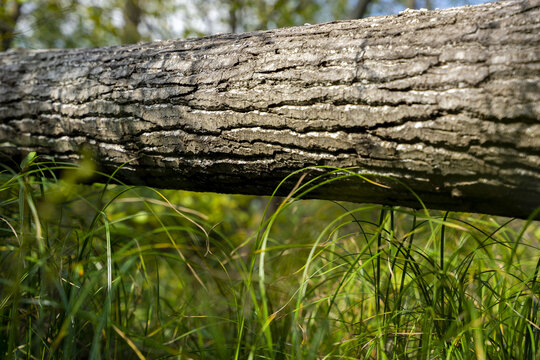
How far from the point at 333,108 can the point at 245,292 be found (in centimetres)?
59

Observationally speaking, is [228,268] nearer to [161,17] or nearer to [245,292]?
[245,292]

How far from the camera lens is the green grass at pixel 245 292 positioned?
992 mm

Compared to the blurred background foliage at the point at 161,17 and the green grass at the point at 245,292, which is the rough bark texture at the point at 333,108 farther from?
the blurred background foliage at the point at 161,17

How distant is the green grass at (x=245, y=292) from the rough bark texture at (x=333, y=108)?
0.41ft

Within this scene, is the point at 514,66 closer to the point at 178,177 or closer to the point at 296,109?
the point at 296,109

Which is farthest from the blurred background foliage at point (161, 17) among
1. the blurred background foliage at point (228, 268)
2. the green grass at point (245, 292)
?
the green grass at point (245, 292)

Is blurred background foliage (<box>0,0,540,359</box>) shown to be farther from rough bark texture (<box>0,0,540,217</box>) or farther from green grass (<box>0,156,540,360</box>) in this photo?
rough bark texture (<box>0,0,540,217</box>)

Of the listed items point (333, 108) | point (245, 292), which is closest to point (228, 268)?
point (245, 292)

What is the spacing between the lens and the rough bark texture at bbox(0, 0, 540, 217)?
3.30ft

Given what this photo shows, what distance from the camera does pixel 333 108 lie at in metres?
1.18

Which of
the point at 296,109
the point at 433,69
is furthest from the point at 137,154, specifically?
the point at 433,69

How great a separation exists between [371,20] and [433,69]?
30 centimetres

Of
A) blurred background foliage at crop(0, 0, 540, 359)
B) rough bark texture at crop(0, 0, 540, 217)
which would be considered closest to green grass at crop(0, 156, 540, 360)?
blurred background foliage at crop(0, 0, 540, 359)

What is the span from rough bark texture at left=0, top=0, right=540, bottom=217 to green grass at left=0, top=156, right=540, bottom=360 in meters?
0.13
